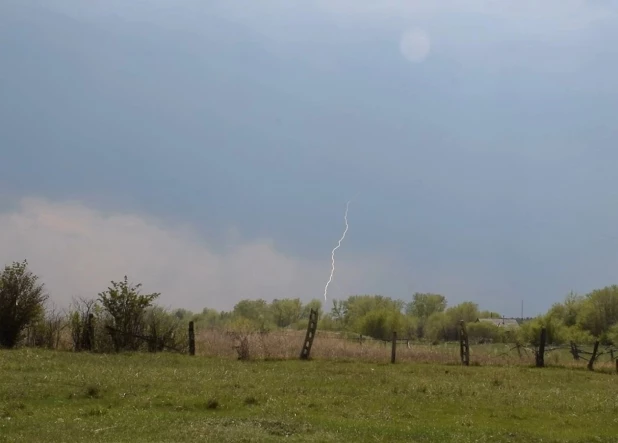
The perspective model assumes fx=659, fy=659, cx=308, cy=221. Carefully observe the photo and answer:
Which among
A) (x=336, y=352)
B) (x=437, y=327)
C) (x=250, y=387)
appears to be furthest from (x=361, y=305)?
(x=250, y=387)

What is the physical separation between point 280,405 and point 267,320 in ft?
228

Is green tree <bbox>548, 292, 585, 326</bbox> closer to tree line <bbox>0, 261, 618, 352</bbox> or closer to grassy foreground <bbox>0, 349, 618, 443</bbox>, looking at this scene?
tree line <bbox>0, 261, 618, 352</bbox>

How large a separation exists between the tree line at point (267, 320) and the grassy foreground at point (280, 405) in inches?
284

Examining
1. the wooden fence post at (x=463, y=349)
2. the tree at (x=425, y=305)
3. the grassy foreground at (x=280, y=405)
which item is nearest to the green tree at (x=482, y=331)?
the tree at (x=425, y=305)

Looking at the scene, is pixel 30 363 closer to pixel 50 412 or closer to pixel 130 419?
pixel 50 412

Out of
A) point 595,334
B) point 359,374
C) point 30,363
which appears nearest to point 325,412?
point 359,374

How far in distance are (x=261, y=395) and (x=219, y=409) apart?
2003mm

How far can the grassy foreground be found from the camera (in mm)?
12969

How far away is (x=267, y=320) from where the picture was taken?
84938 millimetres

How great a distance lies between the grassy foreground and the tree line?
7.21 m

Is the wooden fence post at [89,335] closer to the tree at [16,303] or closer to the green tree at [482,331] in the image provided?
the tree at [16,303]

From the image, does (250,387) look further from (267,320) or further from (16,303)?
(267,320)

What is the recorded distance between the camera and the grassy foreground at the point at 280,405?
1297cm

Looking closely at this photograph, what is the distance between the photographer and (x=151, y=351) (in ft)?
108
